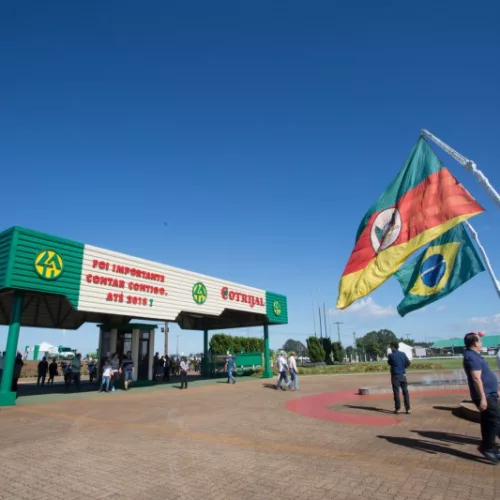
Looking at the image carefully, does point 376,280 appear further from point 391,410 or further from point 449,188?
point 391,410

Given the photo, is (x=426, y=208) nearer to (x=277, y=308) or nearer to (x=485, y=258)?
(x=485, y=258)

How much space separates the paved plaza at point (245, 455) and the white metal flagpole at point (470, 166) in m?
4.35

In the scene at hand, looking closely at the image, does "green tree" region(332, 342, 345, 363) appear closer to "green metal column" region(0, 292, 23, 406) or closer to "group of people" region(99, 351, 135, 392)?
"group of people" region(99, 351, 135, 392)

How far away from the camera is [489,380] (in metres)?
5.48

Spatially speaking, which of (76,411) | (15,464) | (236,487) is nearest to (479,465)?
(236,487)

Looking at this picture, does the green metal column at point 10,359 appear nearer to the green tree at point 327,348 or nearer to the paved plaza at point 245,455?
the paved plaza at point 245,455

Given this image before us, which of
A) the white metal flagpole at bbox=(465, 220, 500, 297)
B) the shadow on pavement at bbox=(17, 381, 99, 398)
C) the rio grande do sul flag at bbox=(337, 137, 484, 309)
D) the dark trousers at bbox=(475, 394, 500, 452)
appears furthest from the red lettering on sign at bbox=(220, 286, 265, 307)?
the dark trousers at bbox=(475, 394, 500, 452)

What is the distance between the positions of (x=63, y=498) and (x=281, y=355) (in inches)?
540

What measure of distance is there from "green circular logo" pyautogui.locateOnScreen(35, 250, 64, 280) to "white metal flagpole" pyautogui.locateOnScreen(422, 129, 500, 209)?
13.3 metres

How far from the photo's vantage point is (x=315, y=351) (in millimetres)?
→ 50719

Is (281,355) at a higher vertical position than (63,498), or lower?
higher

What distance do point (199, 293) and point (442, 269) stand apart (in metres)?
14.2

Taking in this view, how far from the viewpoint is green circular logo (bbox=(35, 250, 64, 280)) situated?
44.2 ft

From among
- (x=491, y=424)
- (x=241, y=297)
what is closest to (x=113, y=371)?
(x=241, y=297)
